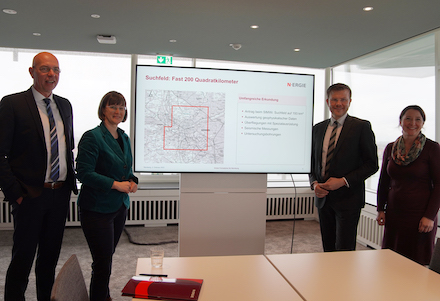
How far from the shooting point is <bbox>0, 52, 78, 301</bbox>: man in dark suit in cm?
202

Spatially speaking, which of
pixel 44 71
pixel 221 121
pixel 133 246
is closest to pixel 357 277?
pixel 221 121

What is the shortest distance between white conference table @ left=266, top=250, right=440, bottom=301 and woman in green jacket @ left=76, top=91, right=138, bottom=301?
1.09 meters

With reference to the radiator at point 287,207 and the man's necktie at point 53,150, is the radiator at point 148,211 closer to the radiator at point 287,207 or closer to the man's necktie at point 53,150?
the radiator at point 287,207

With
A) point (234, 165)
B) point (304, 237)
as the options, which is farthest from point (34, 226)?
point (304, 237)

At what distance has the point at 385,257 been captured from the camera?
1.80 m

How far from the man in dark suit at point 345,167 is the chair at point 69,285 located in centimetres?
176

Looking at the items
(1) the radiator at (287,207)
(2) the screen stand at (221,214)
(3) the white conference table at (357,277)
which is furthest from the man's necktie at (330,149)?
(1) the radiator at (287,207)

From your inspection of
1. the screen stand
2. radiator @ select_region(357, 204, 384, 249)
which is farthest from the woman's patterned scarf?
radiator @ select_region(357, 204, 384, 249)

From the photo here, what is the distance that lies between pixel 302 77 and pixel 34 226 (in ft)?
7.16

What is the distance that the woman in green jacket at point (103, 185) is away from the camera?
204cm

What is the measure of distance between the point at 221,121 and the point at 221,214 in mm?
731

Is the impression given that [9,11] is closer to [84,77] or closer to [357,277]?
[84,77]

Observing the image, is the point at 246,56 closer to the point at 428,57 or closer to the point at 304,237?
the point at 428,57

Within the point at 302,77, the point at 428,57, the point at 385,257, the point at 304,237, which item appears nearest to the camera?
the point at 385,257
